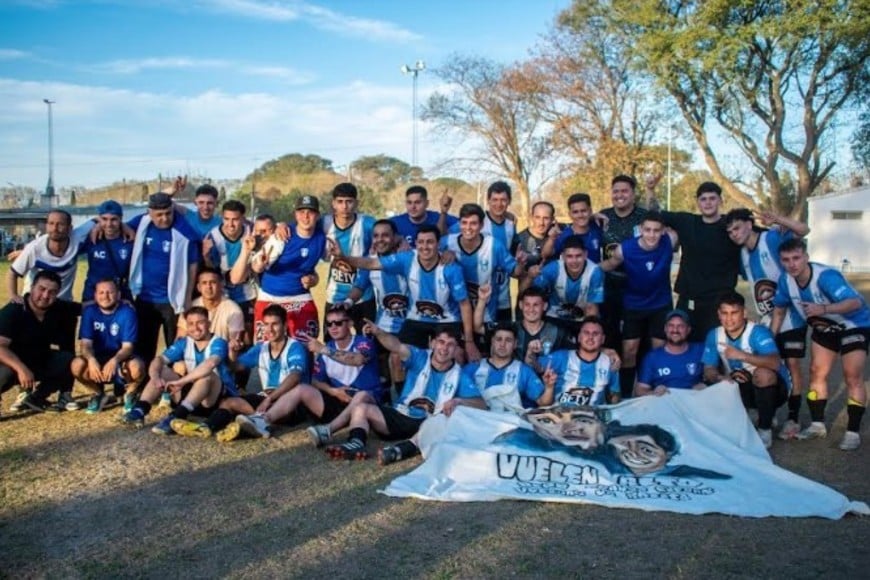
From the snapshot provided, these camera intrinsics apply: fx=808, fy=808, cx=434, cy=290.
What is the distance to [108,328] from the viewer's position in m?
7.80

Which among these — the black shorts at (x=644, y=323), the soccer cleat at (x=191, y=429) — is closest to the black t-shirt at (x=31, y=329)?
the soccer cleat at (x=191, y=429)

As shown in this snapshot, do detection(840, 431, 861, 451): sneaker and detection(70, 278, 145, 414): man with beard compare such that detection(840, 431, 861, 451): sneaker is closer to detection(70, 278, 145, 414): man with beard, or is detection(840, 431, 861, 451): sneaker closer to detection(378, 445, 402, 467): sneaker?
detection(378, 445, 402, 467): sneaker

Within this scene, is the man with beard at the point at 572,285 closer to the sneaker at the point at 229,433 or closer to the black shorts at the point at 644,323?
the black shorts at the point at 644,323

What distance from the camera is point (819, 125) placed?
25219 millimetres

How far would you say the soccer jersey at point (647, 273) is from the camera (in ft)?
24.7

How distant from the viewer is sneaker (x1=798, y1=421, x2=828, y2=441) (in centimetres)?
690

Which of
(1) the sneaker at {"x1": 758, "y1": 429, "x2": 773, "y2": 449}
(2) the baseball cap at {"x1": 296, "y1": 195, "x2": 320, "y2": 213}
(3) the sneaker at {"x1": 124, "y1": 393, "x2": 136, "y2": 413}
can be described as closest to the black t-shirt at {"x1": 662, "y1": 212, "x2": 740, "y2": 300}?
(1) the sneaker at {"x1": 758, "y1": 429, "x2": 773, "y2": 449}

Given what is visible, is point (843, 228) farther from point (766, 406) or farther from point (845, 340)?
point (766, 406)

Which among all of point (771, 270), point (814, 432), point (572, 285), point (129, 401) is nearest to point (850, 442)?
point (814, 432)

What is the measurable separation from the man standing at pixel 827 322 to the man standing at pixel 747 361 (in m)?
0.32

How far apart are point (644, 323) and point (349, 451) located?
10.5ft

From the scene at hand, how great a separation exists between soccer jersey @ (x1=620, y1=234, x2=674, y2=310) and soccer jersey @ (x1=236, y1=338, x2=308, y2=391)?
3096 mm

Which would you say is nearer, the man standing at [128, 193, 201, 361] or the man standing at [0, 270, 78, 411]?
the man standing at [0, 270, 78, 411]

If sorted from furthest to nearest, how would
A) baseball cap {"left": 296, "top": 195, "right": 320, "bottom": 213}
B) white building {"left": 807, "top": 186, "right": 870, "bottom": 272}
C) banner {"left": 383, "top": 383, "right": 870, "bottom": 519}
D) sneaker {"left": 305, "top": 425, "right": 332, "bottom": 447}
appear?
1. white building {"left": 807, "top": 186, "right": 870, "bottom": 272}
2. baseball cap {"left": 296, "top": 195, "right": 320, "bottom": 213}
3. sneaker {"left": 305, "top": 425, "right": 332, "bottom": 447}
4. banner {"left": 383, "top": 383, "right": 870, "bottom": 519}
